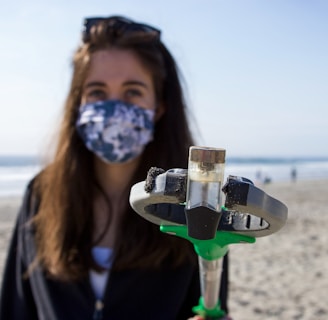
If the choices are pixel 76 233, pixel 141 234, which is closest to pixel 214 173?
pixel 141 234

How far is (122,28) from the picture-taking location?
1.79 metres

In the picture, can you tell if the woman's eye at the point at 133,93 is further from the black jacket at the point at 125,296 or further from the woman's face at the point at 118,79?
the black jacket at the point at 125,296

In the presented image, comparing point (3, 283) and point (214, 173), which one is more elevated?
point (214, 173)

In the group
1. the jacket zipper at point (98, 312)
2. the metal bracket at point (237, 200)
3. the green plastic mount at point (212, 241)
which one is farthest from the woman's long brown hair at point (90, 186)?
the metal bracket at point (237, 200)

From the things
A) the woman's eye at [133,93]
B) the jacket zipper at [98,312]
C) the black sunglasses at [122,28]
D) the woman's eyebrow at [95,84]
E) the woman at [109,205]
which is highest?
the black sunglasses at [122,28]

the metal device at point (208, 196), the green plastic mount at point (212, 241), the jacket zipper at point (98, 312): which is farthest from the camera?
the jacket zipper at point (98, 312)

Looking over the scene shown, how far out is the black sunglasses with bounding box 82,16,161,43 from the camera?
5.85 ft

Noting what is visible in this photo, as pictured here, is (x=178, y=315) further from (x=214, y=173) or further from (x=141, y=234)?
(x=214, y=173)

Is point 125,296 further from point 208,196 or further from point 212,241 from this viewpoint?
point 208,196

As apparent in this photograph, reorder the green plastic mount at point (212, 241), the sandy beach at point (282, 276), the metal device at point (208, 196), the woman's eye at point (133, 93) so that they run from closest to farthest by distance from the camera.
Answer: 1. the metal device at point (208, 196)
2. the green plastic mount at point (212, 241)
3. the woman's eye at point (133, 93)
4. the sandy beach at point (282, 276)

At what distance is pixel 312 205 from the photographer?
11711mm

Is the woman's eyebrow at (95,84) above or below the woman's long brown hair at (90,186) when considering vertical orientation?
above

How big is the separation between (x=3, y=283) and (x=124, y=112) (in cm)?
101

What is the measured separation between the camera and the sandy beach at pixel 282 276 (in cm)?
389
